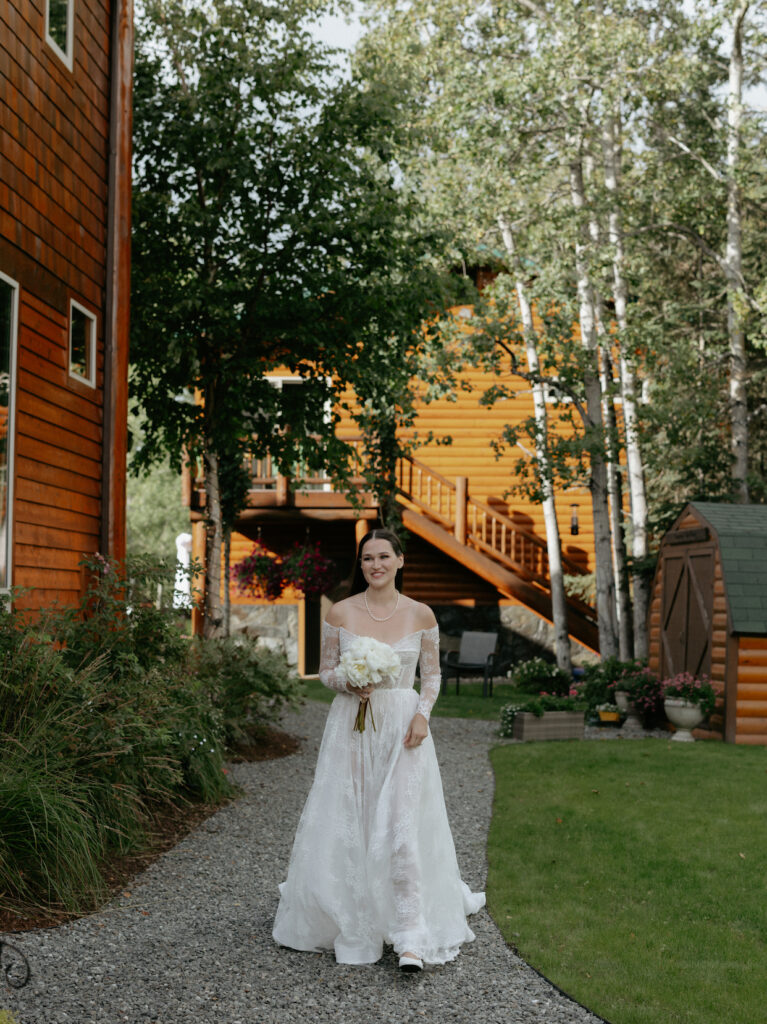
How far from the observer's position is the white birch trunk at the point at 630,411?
1526 centimetres

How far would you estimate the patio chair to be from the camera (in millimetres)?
15945

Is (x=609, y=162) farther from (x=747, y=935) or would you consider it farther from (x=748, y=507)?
(x=747, y=935)

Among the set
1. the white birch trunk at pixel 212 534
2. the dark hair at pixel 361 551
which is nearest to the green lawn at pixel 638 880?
the dark hair at pixel 361 551

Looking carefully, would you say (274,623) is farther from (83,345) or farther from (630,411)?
(83,345)

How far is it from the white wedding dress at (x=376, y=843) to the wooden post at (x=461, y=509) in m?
13.8

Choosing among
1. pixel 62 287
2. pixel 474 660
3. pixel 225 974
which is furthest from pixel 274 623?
pixel 225 974

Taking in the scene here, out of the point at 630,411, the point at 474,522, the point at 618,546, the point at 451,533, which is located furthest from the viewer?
the point at 474,522

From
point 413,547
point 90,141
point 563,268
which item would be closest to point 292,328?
point 90,141

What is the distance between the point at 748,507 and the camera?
1283 centimetres

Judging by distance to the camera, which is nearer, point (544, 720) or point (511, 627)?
point (544, 720)

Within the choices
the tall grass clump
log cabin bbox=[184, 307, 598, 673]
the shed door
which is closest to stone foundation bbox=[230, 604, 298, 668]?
log cabin bbox=[184, 307, 598, 673]

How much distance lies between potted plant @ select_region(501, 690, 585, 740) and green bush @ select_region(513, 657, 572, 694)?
2.47 m

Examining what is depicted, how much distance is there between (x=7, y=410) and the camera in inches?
283

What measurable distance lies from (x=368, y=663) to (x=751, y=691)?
8.19 metres
